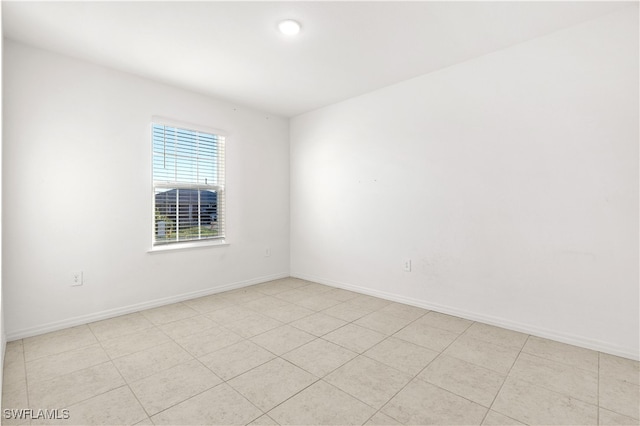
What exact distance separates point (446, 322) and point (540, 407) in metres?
1.23

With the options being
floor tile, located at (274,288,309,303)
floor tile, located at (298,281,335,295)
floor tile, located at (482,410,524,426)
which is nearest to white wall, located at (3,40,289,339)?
floor tile, located at (274,288,309,303)

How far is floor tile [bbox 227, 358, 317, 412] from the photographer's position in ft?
5.85

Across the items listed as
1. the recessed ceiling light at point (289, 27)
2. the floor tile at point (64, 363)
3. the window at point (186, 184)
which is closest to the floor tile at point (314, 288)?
the window at point (186, 184)

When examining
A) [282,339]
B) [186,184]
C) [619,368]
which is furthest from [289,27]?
[619,368]

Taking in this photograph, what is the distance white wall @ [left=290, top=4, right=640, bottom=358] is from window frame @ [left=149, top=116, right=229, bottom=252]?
5.31ft

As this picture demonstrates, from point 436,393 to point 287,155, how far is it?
375 cm

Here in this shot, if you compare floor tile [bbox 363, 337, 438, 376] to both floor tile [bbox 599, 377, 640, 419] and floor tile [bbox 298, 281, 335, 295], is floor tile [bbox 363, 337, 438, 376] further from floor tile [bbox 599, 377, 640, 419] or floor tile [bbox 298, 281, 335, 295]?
floor tile [bbox 298, 281, 335, 295]

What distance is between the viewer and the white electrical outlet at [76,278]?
9.29ft

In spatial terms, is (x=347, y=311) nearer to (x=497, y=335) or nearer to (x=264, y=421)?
(x=497, y=335)

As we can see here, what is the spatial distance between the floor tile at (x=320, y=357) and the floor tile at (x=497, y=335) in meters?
1.14

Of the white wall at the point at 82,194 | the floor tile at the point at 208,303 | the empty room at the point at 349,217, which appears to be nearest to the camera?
the empty room at the point at 349,217

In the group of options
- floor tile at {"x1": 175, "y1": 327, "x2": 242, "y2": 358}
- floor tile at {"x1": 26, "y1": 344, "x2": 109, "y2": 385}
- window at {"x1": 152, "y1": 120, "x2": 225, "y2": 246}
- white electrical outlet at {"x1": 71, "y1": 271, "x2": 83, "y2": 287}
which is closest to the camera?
floor tile at {"x1": 26, "y1": 344, "x2": 109, "y2": 385}

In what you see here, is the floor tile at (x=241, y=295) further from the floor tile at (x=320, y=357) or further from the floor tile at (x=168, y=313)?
the floor tile at (x=320, y=357)

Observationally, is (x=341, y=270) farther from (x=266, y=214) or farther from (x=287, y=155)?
(x=287, y=155)
